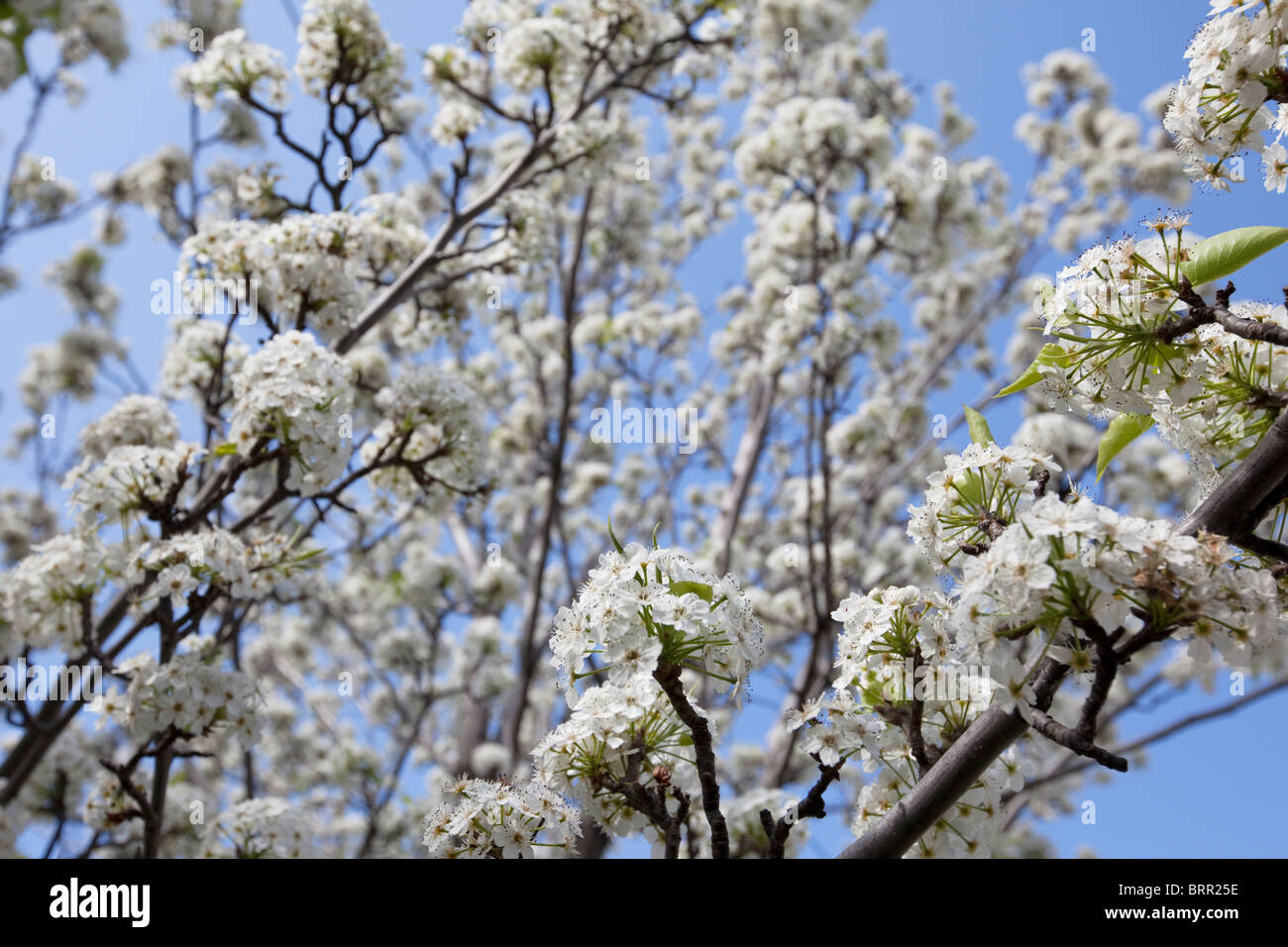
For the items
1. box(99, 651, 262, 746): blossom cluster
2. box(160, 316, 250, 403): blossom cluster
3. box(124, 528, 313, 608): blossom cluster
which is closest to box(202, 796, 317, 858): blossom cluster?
box(99, 651, 262, 746): blossom cluster

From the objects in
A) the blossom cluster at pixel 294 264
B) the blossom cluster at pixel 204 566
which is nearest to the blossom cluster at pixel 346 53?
the blossom cluster at pixel 294 264

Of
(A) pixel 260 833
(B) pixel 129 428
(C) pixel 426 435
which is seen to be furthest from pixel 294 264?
(A) pixel 260 833

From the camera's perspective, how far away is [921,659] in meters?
2.02

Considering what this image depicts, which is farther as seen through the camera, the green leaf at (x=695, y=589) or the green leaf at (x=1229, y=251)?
the green leaf at (x=695, y=589)

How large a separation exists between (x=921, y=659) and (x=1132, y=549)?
2.03 feet

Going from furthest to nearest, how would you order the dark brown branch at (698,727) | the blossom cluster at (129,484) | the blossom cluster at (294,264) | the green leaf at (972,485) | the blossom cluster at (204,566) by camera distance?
the blossom cluster at (294,264) < the blossom cluster at (129,484) < the blossom cluster at (204,566) < the green leaf at (972,485) < the dark brown branch at (698,727)

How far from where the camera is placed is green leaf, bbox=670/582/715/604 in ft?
6.29

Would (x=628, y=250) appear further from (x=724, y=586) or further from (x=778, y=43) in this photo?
(x=724, y=586)

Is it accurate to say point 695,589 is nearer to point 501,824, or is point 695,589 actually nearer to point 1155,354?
point 501,824

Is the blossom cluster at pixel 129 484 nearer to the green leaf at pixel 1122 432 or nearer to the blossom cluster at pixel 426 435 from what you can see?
the blossom cluster at pixel 426 435

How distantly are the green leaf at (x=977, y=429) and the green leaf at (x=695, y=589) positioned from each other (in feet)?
2.33

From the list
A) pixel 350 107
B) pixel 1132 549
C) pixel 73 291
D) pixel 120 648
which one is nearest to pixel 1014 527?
pixel 1132 549

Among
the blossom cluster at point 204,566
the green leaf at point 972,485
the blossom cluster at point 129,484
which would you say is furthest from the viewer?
the blossom cluster at point 129,484

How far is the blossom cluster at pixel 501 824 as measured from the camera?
1964 millimetres
